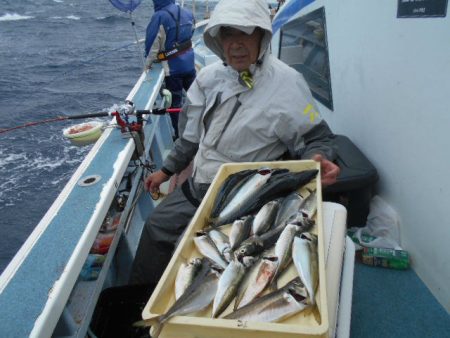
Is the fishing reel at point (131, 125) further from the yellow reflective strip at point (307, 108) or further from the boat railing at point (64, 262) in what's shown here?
the yellow reflective strip at point (307, 108)

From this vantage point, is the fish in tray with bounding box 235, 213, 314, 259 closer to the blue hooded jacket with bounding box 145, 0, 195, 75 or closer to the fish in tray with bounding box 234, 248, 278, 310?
the fish in tray with bounding box 234, 248, 278, 310

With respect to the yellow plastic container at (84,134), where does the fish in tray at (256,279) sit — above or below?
below

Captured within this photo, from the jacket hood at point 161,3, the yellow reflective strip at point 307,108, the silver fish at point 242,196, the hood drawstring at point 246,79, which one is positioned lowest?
the silver fish at point 242,196

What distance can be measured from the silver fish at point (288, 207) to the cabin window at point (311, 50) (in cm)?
224

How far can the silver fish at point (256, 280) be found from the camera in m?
1.29

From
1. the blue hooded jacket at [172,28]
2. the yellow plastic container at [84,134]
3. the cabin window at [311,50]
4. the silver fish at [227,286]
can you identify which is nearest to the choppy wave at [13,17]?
the blue hooded jacket at [172,28]

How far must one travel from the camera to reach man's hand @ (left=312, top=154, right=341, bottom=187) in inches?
79.8

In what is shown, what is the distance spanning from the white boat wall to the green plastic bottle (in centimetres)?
7

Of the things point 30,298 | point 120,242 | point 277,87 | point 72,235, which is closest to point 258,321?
point 30,298

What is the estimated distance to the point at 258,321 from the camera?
111 cm

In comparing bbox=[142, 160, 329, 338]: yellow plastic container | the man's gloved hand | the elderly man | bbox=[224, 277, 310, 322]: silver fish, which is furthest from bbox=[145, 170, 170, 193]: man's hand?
the man's gloved hand

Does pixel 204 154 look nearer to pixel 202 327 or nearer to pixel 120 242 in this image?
pixel 120 242

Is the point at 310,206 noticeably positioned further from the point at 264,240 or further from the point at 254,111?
the point at 254,111

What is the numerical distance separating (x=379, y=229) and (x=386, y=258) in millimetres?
277
